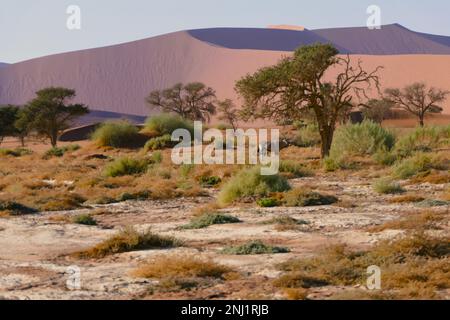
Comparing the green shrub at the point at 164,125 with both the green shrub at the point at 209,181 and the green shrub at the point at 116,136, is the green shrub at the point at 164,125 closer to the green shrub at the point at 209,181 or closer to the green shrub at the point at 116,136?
the green shrub at the point at 116,136

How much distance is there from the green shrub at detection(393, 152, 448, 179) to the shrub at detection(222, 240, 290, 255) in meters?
11.9

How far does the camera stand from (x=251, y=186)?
1842 cm

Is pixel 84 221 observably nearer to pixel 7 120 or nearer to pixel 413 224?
pixel 413 224

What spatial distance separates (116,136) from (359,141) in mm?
17501

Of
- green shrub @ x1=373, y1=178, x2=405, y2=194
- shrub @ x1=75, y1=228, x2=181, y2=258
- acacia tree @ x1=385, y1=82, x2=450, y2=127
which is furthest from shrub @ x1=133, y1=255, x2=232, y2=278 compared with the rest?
acacia tree @ x1=385, y1=82, x2=450, y2=127

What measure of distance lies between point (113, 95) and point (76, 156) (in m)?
103

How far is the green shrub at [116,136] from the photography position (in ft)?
142

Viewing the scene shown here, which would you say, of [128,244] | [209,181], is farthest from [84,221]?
[209,181]

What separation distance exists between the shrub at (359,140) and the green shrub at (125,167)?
7.38 meters

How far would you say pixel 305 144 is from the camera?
38.2 m

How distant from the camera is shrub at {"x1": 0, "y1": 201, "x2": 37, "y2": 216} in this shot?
54.7 feet

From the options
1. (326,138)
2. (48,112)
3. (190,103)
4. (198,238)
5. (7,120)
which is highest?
(190,103)
